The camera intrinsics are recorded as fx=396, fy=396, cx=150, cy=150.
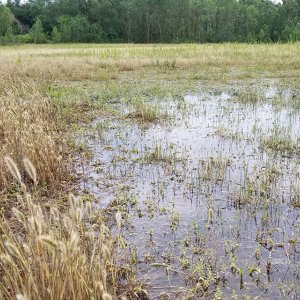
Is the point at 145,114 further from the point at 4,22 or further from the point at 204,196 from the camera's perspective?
the point at 4,22

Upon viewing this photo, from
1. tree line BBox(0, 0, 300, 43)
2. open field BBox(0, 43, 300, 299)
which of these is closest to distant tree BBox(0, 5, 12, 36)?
tree line BBox(0, 0, 300, 43)

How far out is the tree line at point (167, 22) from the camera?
66.1m

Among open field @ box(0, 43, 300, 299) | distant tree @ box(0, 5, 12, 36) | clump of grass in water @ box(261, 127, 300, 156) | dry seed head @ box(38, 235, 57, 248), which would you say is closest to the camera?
dry seed head @ box(38, 235, 57, 248)

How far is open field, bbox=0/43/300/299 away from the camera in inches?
105

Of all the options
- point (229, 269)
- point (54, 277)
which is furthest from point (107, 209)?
point (54, 277)

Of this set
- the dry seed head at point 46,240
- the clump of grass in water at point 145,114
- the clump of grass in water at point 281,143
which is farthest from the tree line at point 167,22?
the dry seed head at point 46,240

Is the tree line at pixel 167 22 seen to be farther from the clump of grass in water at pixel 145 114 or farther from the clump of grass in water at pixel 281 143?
the clump of grass in water at pixel 281 143

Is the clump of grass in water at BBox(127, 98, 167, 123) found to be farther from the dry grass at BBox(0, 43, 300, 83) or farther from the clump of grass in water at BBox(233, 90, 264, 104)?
the dry grass at BBox(0, 43, 300, 83)

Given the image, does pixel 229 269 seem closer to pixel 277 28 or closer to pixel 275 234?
pixel 275 234

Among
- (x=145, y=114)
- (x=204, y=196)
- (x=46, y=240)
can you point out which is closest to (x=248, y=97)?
(x=145, y=114)

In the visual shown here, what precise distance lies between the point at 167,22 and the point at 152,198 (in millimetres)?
68532

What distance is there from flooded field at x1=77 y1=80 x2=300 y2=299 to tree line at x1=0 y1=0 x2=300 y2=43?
5767 centimetres

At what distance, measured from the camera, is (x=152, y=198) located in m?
5.07

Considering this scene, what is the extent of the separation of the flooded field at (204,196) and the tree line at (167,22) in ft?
189
